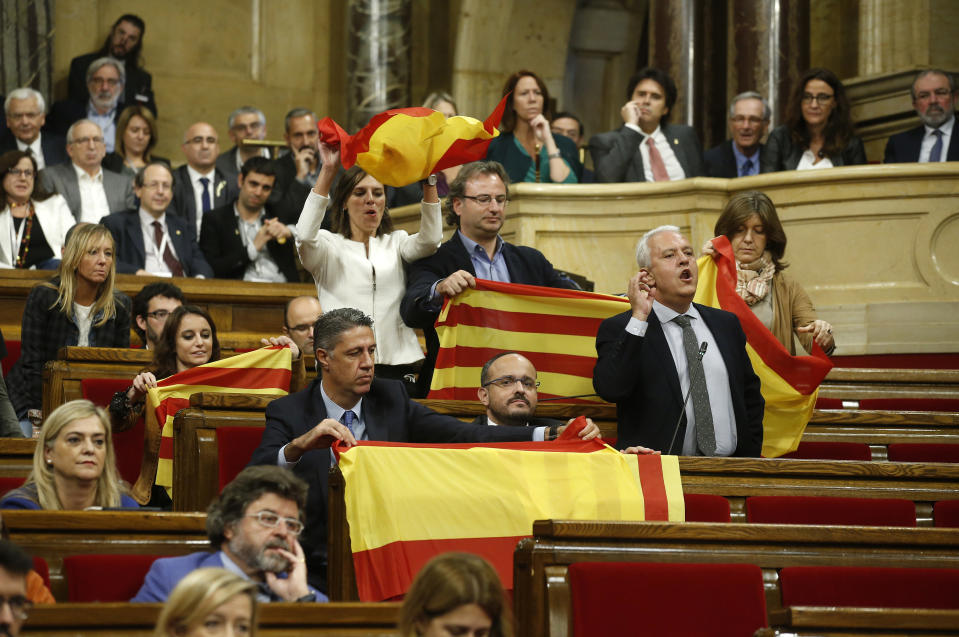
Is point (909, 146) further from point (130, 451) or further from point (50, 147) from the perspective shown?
point (50, 147)

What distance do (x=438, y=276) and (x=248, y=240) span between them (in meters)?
2.55

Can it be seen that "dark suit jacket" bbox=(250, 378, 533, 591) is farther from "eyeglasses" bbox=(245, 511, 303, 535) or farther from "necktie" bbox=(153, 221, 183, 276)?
"necktie" bbox=(153, 221, 183, 276)

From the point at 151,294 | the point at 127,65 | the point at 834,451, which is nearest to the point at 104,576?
the point at 151,294

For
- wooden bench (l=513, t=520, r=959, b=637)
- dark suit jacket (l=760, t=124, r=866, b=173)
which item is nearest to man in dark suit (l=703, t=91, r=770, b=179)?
dark suit jacket (l=760, t=124, r=866, b=173)

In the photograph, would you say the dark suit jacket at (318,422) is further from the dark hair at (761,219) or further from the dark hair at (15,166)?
the dark hair at (15,166)

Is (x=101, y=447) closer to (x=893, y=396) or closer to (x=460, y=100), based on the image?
(x=893, y=396)

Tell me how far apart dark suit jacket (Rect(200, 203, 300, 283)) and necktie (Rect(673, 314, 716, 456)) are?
135 inches

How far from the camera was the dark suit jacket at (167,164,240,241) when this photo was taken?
8.09 m

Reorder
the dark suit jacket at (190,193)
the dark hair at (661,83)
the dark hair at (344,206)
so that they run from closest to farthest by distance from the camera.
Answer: the dark hair at (344,206), the dark hair at (661,83), the dark suit jacket at (190,193)

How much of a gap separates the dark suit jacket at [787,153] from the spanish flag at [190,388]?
3.26 m

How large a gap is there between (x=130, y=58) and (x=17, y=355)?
13.6ft

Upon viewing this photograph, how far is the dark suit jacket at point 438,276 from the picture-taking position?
16.9 feet

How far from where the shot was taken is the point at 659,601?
336 centimetres

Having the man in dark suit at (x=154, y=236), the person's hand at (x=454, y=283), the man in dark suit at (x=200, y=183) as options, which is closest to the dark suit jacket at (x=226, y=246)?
the man in dark suit at (x=154, y=236)
